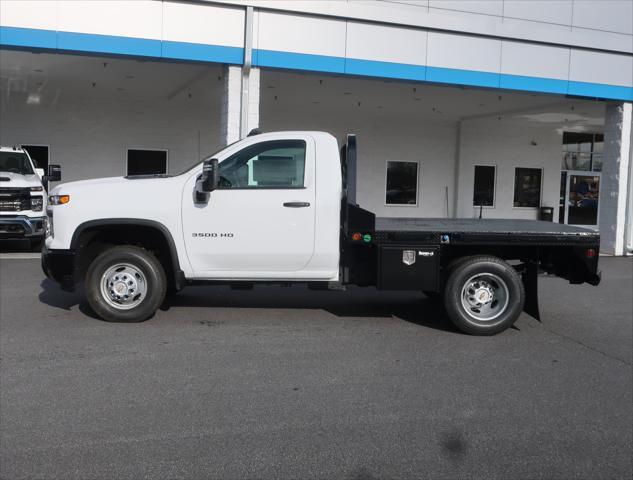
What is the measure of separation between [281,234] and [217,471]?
12.7 ft

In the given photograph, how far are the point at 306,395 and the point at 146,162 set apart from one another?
16421mm

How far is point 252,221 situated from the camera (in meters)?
7.57

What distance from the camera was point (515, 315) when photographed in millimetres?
7652

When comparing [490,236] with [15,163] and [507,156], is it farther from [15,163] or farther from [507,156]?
[507,156]

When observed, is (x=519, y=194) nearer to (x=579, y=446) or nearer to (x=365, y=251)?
(x=365, y=251)

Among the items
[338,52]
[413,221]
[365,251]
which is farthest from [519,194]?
[365,251]

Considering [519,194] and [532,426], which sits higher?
[519,194]

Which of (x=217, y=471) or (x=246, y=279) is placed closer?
(x=217, y=471)

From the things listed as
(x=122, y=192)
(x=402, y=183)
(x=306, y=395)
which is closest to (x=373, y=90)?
(x=402, y=183)

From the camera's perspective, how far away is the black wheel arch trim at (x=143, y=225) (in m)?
7.52

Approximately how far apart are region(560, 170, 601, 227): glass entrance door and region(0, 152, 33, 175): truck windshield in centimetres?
1906

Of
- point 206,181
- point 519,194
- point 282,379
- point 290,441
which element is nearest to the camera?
point 290,441

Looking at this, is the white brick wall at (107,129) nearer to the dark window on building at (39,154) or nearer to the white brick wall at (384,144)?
the dark window on building at (39,154)

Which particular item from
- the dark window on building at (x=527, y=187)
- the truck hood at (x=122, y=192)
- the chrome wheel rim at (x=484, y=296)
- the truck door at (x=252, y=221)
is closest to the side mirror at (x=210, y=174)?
the truck door at (x=252, y=221)
